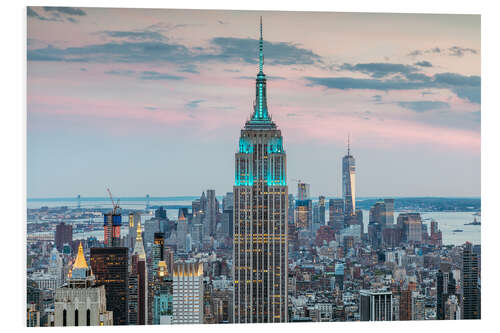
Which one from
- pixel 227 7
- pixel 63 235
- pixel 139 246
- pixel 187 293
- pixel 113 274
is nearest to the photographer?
pixel 227 7

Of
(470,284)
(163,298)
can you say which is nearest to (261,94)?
(163,298)

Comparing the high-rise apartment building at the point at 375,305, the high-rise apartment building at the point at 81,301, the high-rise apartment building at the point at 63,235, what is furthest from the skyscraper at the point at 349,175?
the high-rise apartment building at the point at 63,235

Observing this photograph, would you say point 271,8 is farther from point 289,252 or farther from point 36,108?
point 289,252

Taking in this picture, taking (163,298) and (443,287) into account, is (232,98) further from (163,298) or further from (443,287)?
(443,287)

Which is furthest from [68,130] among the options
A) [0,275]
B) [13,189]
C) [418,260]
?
[418,260]

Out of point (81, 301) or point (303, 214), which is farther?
point (303, 214)

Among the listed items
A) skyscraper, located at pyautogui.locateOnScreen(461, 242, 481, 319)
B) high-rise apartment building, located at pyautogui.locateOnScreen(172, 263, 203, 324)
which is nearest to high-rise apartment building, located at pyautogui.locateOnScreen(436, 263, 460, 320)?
skyscraper, located at pyautogui.locateOnScreen(461, 242, 481, 319)

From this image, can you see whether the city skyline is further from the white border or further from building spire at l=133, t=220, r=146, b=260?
building spire at l=133, t=220, r=146, b=260
